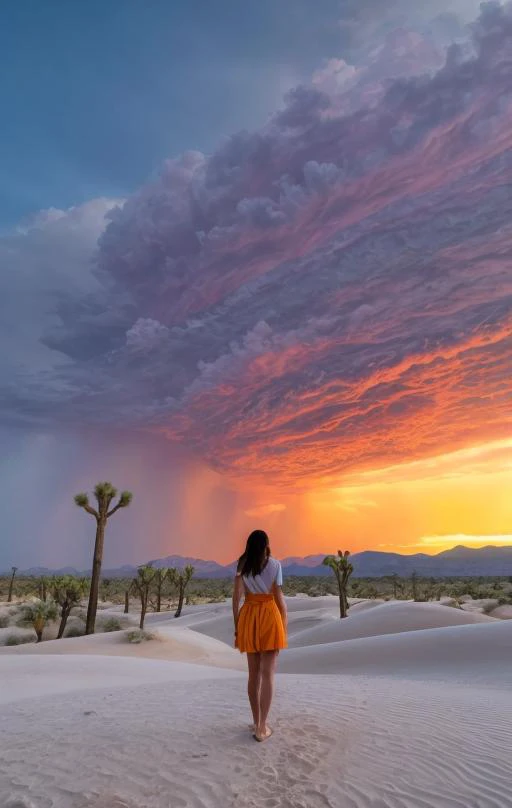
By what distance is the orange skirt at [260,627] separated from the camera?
6660mm

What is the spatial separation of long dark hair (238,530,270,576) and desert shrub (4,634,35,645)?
3130 cm

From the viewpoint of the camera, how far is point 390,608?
31359 millimetres

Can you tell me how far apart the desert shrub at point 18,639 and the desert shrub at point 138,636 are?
876 cm

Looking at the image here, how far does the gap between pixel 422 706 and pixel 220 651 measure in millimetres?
23281

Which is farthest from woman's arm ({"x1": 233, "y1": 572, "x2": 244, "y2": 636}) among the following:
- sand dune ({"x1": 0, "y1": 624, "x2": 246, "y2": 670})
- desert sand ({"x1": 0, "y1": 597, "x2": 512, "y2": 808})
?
sand dune ({"x1": 0, "y1": 624, "x2": 246, "y2": 670})

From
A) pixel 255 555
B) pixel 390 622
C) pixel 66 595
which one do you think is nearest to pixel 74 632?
pixel 66 595

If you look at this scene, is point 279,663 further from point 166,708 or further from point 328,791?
point 328,791

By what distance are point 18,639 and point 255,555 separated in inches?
1264

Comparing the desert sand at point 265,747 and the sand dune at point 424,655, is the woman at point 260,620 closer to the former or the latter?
the desert sand at point 265,747

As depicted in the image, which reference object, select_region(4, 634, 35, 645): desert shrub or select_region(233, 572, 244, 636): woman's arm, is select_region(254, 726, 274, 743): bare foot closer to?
select_region(233, 572, 244, 636): woman's arm

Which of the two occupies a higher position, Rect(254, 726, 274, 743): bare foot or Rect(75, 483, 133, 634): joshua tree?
Rect(75, 483, 133, 634): joshua tree

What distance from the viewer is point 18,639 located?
33594mm

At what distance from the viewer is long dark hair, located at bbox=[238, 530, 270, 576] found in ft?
22.5

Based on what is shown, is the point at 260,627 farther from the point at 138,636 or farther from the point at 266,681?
the point at 138,636
